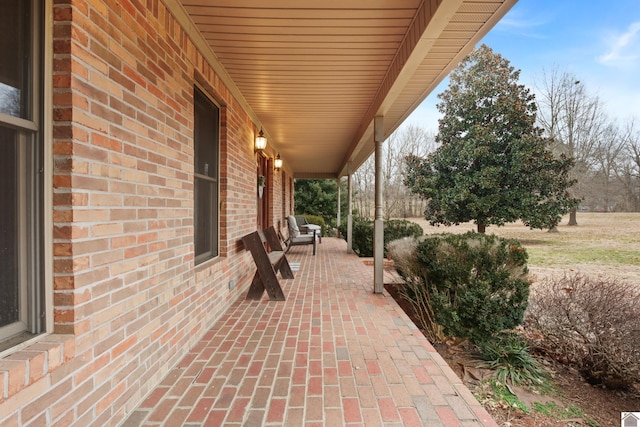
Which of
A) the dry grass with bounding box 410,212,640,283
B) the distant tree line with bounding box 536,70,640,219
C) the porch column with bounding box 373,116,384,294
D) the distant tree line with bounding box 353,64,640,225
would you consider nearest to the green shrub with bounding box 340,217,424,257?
the dry grass with bounding box 410,212,640,283

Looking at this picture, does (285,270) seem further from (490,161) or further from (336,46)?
(490,161)

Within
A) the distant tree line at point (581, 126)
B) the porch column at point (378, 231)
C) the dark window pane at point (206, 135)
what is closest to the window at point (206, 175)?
the dark window pane at point (206, 135)

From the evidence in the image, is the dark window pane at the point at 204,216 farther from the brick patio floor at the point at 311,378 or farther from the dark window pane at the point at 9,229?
the dark window pane at the point at 9,229

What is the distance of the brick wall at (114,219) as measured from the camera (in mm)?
1331

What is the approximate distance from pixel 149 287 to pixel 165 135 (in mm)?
1008

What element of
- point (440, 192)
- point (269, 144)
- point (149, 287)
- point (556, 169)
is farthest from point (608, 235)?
point (149, 287)

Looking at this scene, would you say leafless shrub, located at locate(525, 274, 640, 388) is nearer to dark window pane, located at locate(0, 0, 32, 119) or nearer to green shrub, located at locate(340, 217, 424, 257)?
green shrub, located at locate(340, 217, 424, 257)

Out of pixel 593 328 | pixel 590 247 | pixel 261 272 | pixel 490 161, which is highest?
pixel 490 161

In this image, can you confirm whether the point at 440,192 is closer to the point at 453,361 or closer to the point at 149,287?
the point at 453,361

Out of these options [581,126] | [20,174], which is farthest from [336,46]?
[581,126]

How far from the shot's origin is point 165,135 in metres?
2.15

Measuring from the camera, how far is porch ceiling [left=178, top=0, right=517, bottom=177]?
2.21 m

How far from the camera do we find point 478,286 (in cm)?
308

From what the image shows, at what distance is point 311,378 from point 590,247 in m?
12.3
